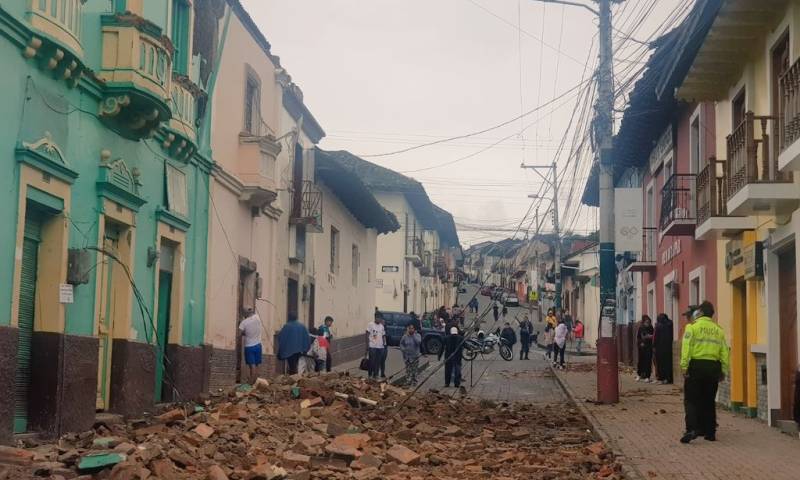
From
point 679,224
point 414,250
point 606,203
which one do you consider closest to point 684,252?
point 679,224

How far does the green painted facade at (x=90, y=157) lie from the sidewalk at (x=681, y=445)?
6508 mm

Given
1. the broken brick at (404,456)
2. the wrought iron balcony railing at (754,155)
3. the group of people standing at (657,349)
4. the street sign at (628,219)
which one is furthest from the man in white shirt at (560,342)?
the broken brick at (404,456)

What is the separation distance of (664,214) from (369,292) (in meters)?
17.7

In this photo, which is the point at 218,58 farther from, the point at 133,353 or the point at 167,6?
the point at 133,353

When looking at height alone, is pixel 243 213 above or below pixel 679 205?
below

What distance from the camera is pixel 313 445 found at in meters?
10.3

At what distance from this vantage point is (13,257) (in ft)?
32.7

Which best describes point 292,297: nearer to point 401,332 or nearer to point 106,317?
point 106,317

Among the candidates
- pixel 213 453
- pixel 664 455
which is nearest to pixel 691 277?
pixel 664 455

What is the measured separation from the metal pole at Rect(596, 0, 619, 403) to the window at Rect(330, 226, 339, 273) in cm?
1295

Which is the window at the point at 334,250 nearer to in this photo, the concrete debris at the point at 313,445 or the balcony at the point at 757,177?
the concrete debris at the point at 313,445

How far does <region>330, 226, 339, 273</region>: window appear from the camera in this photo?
29716 millimetres

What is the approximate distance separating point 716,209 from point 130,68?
8.85 m

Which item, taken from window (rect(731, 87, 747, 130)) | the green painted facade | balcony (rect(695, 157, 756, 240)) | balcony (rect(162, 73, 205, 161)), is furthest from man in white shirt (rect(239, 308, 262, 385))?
window (rect(731, 87, 747, 130))
